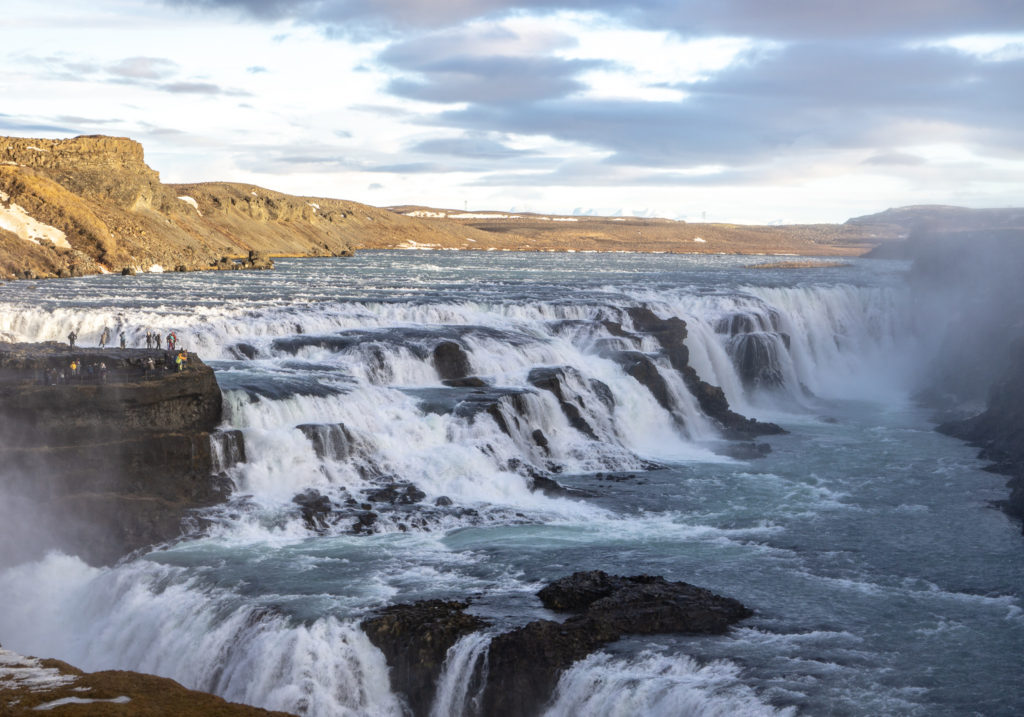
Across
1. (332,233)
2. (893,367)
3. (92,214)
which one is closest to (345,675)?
(893,367)

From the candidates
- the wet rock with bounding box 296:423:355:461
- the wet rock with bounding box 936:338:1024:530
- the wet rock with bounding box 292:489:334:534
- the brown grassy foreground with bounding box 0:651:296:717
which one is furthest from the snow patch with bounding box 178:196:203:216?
the brown grassy foreground with bounding box 0:651:296:717

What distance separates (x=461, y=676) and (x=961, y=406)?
120 feet

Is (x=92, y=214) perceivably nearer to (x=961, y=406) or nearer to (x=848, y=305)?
(x=848, y=305)

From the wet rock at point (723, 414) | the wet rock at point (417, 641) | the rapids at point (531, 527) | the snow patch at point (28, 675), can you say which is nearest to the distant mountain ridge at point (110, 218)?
the rapids at point (531, 527)

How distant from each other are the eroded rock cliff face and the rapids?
34.8 inches

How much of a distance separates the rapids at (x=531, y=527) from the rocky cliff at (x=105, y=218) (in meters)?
26.5

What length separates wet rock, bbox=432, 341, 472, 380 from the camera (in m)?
38.3

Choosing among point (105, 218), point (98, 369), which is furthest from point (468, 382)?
point (105, 218)

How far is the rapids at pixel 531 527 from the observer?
58.9ft

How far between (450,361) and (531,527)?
507 inches

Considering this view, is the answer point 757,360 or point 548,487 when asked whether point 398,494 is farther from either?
point 757,360

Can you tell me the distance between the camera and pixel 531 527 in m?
26.8

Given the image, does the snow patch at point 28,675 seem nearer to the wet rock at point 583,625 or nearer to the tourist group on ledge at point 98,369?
the wet rock at point 583,625

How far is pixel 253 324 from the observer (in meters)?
42.2
